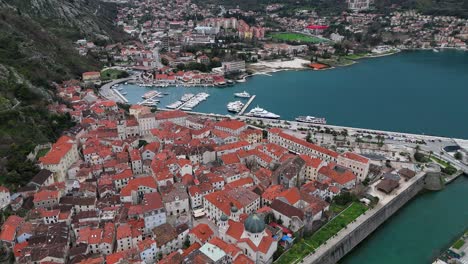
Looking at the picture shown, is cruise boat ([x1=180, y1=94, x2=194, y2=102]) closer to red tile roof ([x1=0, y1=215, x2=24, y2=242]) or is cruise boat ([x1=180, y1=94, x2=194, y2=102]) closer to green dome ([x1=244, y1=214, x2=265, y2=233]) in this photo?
red tile roof ([x1=0, y1=215, x2=24, y2=242])

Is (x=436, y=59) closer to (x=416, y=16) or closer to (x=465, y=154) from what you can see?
(x=416, y=16)

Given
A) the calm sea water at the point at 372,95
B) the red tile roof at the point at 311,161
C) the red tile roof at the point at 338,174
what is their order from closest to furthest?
the red tile roof at the point at 338,174, the red tile roof at the point at 311,161, the calm sea water at the point at 372,95

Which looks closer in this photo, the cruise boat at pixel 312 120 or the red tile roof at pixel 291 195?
the red tile roof at pixel 291 195

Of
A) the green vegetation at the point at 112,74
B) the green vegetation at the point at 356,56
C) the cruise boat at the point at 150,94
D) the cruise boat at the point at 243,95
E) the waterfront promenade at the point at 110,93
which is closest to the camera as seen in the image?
the waterfront promenade at the point at 110,93

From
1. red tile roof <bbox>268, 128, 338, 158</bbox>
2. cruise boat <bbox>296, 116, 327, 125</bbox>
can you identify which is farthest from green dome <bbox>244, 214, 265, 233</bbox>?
cruise boat <bbox>296, 116, 327, 125</bbox>

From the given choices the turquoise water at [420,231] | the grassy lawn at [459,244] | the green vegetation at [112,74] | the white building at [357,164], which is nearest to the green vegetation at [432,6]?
the turquoise water at [420,231]

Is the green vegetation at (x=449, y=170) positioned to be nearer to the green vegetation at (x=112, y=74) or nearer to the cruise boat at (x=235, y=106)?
the cruise boat at (x=235, y=106)

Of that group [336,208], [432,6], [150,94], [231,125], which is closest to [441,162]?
[336,208]

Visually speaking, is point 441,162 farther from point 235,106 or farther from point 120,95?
point 120,95
